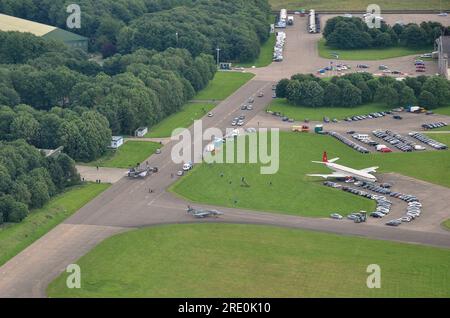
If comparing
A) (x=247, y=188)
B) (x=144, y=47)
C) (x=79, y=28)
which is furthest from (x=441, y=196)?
(x=79, y=28)

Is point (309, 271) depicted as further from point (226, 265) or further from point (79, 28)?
point (79, 28)

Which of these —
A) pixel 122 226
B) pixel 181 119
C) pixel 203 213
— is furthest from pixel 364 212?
pixel 181 119

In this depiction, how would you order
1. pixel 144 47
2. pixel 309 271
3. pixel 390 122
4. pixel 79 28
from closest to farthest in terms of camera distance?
pixel 309 271
pixel 390 122
pixel 144 47
pixel 79 28

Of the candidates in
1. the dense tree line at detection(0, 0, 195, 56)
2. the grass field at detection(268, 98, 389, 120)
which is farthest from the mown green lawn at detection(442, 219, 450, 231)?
the dense tree line at detection(0, 0, 195, 56)

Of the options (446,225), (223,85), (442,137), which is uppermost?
(223,85)

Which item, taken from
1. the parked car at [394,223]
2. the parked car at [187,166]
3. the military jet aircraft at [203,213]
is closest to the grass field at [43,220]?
the parked car at [187,166]

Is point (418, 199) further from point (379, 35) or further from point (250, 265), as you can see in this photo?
point (379, 35)

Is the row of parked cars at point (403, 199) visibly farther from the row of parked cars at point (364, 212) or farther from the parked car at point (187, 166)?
the parked car at point (187, 166)
